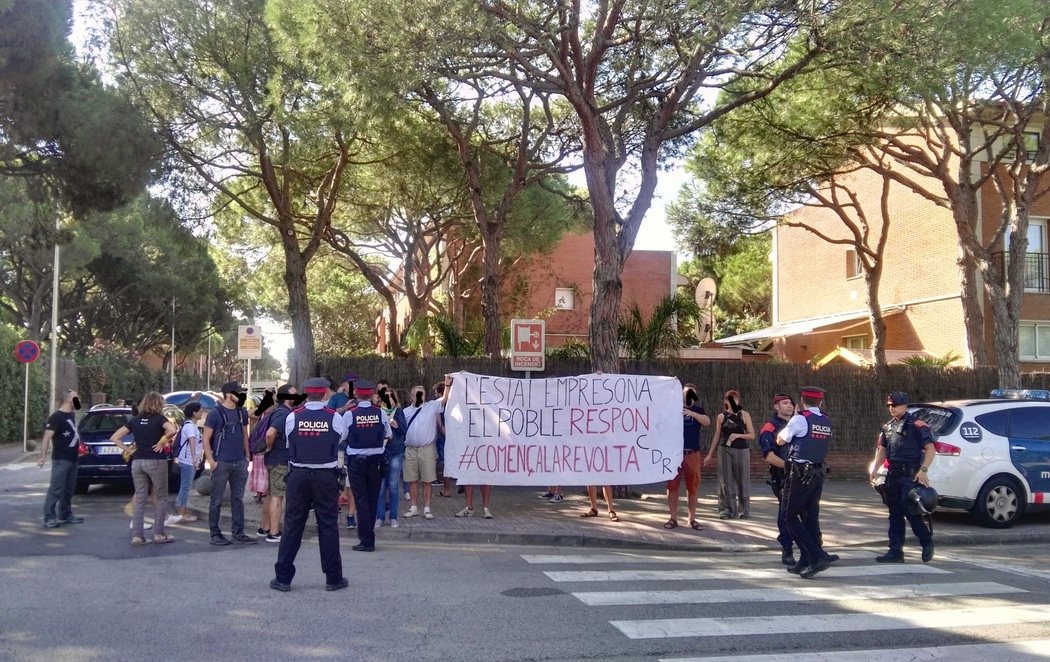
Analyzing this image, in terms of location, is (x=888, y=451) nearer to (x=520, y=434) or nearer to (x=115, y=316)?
(x=520, y=434)

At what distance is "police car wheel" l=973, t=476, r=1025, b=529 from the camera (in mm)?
12031

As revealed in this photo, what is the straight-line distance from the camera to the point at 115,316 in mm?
48094

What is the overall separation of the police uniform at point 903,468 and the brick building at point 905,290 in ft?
45.1

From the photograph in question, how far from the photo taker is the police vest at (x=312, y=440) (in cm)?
805

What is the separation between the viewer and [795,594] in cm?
820

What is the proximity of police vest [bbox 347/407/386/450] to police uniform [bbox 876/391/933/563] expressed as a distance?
5481mm

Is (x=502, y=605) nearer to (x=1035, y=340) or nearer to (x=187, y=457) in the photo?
(x=187, y=457)

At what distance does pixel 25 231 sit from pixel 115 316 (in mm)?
17636

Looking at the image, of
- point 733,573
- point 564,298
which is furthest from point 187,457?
point 564,298

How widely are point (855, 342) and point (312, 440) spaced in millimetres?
24871

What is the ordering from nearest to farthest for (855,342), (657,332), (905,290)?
(657,332) < (905,290) < (855,342)

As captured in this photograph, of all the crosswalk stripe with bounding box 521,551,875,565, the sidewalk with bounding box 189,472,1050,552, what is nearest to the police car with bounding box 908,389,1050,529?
the sidewalk with bounding box 189,472,1050,552

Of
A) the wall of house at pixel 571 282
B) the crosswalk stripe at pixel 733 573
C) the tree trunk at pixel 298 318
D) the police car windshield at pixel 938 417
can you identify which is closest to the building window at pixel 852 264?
the wall of house at pixel 571 282

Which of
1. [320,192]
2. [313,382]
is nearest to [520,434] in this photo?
[313,382]
